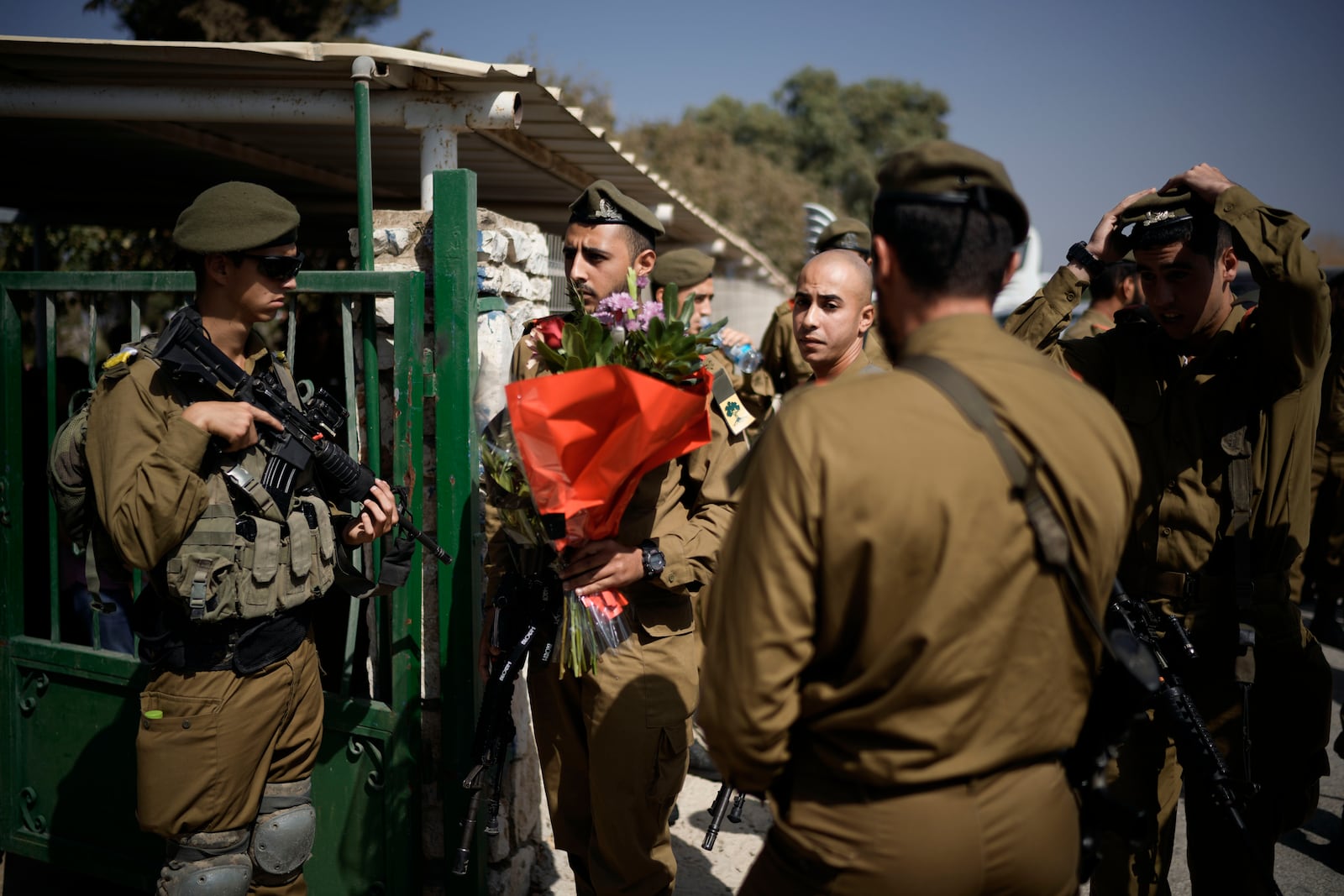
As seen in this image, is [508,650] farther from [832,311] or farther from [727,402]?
[832,311]

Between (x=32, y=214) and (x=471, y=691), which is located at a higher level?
(x=32, y=214)

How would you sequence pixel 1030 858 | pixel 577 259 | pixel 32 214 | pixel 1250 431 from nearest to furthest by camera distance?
pixel 1030 858 < pixel 1250 431 < pixel 577 259 < pixel 32 214

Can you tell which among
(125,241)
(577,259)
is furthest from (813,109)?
(577,259)

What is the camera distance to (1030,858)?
1708 millimetres

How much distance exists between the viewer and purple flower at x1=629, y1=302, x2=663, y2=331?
8.56 ft

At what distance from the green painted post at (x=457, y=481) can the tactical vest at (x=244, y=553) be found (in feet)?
1.62

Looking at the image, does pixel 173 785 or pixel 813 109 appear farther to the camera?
pixel 813 109

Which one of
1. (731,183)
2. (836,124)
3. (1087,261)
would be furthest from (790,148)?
(1087,261)

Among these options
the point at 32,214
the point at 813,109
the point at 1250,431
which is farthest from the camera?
the point at 813,109

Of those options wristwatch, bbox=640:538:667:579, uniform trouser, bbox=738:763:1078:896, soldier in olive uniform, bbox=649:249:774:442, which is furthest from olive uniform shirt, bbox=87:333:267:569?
soldier in olive uniform, bbox=649:249:774:442

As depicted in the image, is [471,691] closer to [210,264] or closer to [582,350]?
[582,350]

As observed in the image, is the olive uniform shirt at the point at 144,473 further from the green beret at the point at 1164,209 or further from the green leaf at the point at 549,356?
the green beret at the point at 1164,209

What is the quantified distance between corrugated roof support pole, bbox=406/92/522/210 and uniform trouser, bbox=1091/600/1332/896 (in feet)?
9.22

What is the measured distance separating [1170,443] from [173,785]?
3.02 m
